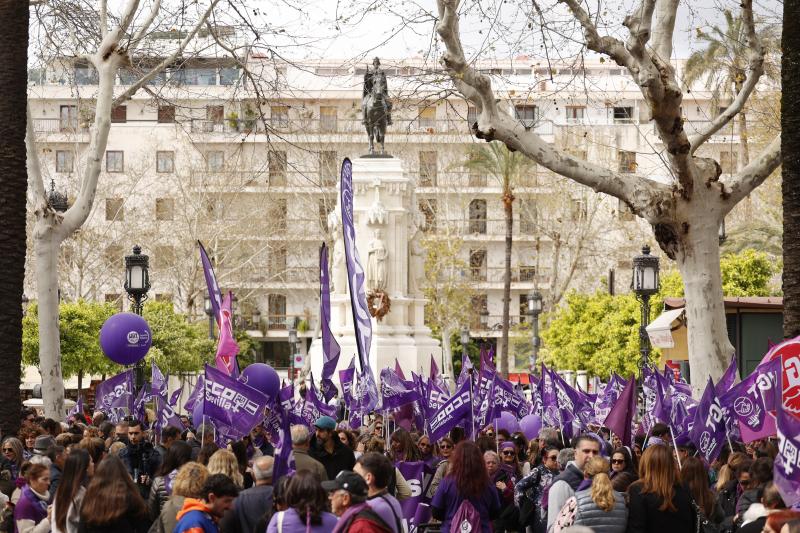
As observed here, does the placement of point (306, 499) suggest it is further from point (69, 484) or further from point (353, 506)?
point (69, 484)

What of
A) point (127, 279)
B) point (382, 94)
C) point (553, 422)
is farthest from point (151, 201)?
point (553, 422)

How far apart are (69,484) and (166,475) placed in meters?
1.62

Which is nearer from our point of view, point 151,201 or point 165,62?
point 165,62

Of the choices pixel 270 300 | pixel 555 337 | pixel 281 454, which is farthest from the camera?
pixel 270 300

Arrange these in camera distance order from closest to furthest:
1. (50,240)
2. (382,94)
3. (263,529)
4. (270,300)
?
(263,529)
(50,240)
(382,94)
(270,300)

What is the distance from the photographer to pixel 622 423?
1384cm

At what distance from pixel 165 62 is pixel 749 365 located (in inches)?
409

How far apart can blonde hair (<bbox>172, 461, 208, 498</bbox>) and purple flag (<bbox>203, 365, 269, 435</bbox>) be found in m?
3.58

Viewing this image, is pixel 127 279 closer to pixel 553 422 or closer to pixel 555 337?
pixel 553 422

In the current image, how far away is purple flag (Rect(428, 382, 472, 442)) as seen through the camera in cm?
1462

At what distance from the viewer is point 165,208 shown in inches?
2258

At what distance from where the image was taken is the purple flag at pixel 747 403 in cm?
1277

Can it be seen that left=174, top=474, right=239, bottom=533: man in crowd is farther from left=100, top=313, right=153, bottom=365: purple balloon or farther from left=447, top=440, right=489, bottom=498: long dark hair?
left=100, top=313, right=153, bottom=365: purple balloon

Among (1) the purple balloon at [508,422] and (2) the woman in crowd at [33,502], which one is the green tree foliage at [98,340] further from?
(2) the woman in crowd at [33,502]
